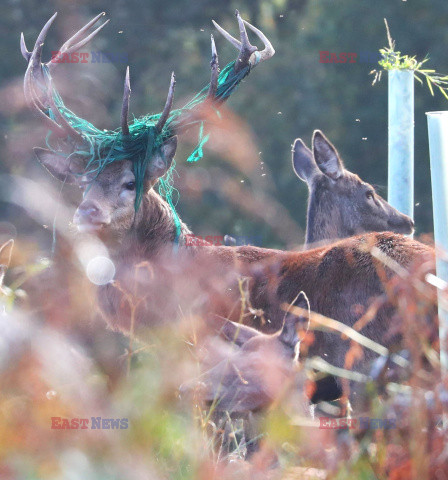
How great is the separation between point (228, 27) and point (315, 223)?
1093 cm

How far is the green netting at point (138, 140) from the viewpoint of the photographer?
15.7 feet

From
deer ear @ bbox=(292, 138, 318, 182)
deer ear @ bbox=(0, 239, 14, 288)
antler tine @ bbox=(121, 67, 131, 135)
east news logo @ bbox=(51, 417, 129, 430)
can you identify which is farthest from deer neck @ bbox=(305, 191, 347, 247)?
east news logo @ bbox=(51, 417, 129, 430)

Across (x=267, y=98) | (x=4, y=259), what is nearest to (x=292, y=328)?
(x=4, y=259)

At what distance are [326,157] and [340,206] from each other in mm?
391

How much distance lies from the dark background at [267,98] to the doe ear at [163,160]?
1021cm

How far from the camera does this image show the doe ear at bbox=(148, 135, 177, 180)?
4.89 metres

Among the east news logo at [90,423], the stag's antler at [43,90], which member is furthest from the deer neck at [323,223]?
the east news logo at [90,423]

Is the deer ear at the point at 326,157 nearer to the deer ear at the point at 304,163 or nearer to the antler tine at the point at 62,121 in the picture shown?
the deer ear at the point at 304,163

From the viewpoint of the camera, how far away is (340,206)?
20.9 feet

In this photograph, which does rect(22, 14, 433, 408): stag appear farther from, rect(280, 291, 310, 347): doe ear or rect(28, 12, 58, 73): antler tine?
rect(280, 291, 310, 347): doe ear

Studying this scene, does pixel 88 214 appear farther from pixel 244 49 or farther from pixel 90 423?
pixel 90 423

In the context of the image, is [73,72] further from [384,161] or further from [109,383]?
[109,383]

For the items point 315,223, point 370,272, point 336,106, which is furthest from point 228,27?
point 370,272

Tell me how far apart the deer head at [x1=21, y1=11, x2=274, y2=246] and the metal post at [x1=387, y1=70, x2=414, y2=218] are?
0.98 m
